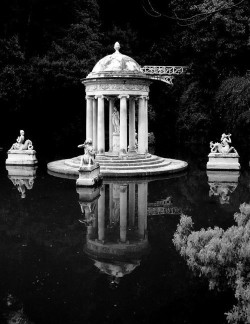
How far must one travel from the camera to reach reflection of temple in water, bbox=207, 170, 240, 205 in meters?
16.4

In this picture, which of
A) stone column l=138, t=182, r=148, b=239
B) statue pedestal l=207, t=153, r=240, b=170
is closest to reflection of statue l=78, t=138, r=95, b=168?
stone column l=138, t=182, r=148, b=239

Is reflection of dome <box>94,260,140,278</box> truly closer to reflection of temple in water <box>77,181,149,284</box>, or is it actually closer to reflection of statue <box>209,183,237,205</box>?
reflection of temple in water <box>77,181,149,284</box>

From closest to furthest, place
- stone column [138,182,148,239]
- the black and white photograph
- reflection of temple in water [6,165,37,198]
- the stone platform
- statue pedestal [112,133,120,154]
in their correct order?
the black and white photograph, stone column [138,182,148,239], reflection of temple in water [6,165,37,198], the stone platform, statue pedestal [112,133,120,154]

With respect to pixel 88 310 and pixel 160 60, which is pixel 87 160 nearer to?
pixel 88 310

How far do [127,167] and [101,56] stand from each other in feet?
67.4

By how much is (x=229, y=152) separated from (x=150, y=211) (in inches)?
430

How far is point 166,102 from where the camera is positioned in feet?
142

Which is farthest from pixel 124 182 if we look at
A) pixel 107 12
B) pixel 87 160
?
pixel 107 12

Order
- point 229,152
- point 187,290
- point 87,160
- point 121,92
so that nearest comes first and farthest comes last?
point 187,290, point 87,160, point 121,92, point 229,152

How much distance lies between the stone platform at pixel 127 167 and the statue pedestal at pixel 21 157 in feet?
6.62

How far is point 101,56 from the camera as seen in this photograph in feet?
131

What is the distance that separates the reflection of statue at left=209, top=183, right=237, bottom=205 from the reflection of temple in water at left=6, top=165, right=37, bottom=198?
21.8 feet

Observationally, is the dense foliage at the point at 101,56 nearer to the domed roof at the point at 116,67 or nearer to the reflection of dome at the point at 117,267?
the domed roof at the point at 116,67

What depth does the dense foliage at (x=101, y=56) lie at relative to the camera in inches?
1366
